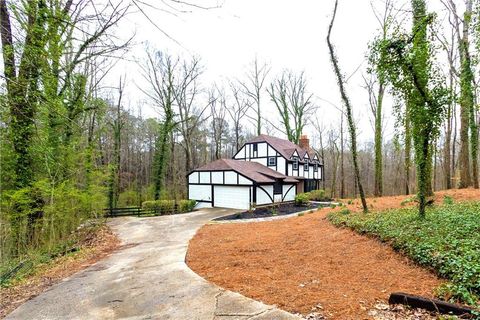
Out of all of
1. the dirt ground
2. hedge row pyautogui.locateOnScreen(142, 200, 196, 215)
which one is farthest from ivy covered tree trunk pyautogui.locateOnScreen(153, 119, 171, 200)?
the dirt ground

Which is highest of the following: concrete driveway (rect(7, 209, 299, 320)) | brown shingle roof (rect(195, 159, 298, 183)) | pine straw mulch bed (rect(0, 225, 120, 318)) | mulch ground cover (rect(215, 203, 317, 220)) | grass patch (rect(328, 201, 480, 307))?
brown shingle roof (rect(195, 159, 298, 183))

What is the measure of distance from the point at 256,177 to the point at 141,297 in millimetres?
14246

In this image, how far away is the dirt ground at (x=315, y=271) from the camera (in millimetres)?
3514

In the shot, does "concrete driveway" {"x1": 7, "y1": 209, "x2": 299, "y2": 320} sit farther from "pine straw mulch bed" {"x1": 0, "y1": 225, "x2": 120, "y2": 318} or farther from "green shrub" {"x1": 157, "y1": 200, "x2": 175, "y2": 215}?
"green shrub" {"x1": 157, "y1": 200, "x2": 175, "y2": 215}

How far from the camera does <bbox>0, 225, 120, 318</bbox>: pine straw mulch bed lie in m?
4.55

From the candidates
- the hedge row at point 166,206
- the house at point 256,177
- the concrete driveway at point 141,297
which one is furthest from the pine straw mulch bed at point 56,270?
the house at point 256,177

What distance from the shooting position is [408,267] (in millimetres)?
4648

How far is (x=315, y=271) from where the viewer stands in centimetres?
480

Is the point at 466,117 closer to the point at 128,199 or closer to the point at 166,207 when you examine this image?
the point at 166,207

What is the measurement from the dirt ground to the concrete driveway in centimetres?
33

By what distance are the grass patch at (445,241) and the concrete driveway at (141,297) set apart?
8.45 feet

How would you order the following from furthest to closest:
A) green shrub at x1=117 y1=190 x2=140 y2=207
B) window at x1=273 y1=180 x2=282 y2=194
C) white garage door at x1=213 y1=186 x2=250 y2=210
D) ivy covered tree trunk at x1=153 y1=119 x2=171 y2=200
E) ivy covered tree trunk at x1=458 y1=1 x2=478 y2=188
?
1. green shrub at x1=117 y1=190 x2=140 y2=207
2. ivy covered tree trunk at x1=153 y1=119 x2=171 y2=200
3. window at x1=273 y1=180 x2=282 y2=194
4. white garage door at x1=213 y1=186 x2=250 y2=210
5. ivy covered tree trunk at x1=458 y1=1 x2=478 y2=188

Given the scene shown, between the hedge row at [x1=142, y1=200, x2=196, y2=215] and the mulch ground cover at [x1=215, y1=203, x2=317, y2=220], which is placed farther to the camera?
the hedge row at [x1=142, y1=200, x2=196, y2=215]

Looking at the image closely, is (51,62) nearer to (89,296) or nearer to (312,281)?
(89,296)
